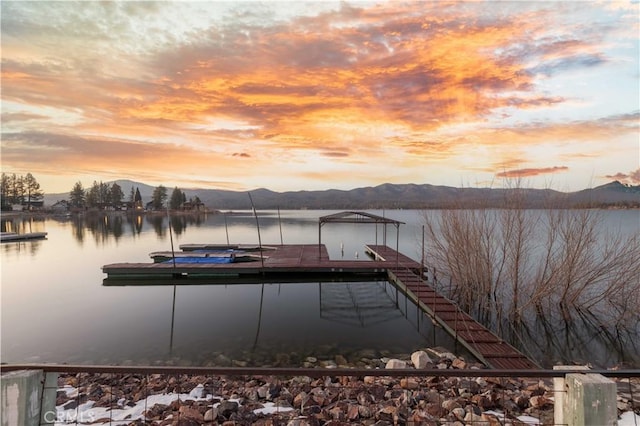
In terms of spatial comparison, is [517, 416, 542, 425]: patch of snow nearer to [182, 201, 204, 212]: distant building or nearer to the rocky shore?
the rocky shore

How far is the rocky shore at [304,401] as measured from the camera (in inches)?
205

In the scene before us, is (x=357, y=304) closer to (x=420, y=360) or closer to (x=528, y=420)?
(x=420, y=360)

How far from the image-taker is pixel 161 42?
1569 cm

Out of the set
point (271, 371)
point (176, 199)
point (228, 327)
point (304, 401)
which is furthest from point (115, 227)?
point (271, 371)

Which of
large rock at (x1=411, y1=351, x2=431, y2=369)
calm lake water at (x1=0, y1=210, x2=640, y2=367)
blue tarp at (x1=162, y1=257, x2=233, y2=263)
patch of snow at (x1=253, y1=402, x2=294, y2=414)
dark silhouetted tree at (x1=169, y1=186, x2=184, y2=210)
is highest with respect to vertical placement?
dark silhouetted tree at (x1=169, y1=186, x2=184, y2=210)

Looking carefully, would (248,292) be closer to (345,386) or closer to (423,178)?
(345,386)

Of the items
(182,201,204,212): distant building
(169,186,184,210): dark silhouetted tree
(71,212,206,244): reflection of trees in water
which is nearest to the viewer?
(71,212,206,244): reflection of trees in water

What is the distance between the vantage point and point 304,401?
5852mm

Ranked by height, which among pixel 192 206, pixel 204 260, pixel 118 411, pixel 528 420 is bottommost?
pixel 204 260

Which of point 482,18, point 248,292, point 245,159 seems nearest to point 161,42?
point 248,292

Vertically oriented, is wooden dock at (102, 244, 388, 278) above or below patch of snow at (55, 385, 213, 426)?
below

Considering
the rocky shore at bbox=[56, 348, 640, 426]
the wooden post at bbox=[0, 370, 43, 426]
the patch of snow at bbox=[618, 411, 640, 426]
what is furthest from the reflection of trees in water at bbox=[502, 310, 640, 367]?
the wooden post at bbox=[0, 370, 43, 426]

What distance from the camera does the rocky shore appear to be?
17.1ft

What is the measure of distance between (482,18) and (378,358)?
41.8 feet
